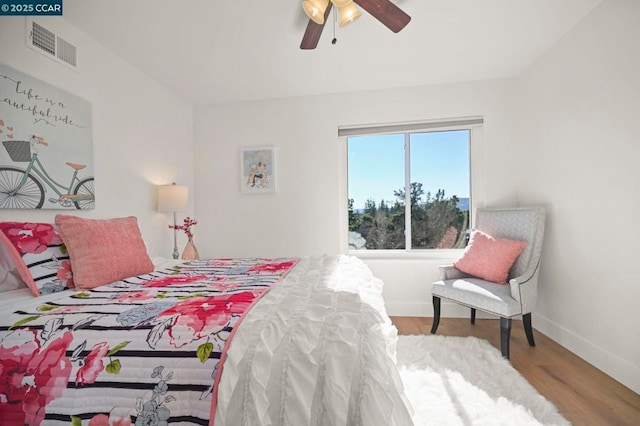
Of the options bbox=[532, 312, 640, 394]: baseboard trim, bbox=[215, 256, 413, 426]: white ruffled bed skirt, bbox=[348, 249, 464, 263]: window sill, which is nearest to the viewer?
bbox=[215, 256, 413, 426]: white ruffled bed skirt

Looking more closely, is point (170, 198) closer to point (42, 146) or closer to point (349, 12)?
point (42, 146)

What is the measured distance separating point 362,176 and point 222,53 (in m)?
1.85

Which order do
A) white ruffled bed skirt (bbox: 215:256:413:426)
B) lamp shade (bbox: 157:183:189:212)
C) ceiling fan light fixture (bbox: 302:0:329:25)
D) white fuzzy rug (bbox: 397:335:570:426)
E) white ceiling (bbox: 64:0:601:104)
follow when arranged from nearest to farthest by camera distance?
white ruffled bed skirt (bbox: 215:256:413:426) → white fuzzy rug (bbox: 397:335:570:426) → ceiling fan light fixture (bbox: 302:0:329:25) → white ceiling (bbox: 64:0:601:104) → lamp shade (bbox: 157:183:189:212)

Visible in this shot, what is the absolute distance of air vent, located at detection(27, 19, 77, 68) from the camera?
5.48 ft

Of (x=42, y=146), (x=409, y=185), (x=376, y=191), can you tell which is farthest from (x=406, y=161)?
(x=42, y=146)

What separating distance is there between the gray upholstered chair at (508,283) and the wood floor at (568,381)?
14cm

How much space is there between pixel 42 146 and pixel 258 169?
1.80m

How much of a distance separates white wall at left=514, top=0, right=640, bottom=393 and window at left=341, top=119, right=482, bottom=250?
27.6 inches

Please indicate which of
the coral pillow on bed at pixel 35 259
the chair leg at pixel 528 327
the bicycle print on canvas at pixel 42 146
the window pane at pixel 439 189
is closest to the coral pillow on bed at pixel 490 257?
the chair leg at pixel 528 327

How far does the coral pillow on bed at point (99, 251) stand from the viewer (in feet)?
4.58

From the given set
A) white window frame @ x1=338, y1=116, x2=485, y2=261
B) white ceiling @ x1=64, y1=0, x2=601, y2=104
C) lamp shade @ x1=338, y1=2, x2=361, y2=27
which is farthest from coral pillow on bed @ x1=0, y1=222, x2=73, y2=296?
white window frame @ x1=338, y1=116, x2=485, y2=261

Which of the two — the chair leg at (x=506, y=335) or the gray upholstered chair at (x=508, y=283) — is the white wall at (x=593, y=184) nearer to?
the gray upholstered chair at (x=508, y=283)

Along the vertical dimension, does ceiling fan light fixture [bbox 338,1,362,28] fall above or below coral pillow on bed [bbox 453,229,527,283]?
above

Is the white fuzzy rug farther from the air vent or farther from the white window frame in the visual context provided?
the air vent
